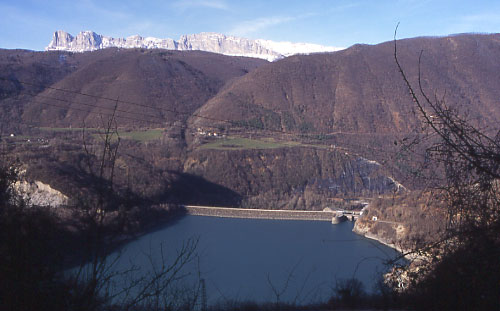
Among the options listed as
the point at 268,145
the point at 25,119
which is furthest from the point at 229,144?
the point at 25,119

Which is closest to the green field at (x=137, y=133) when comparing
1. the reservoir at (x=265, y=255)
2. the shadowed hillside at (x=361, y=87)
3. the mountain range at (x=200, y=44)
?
the shadowed hillside at (x=361, y=87)

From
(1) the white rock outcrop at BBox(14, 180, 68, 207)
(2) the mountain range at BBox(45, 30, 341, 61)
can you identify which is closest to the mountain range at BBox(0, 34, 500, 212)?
(1) the white rock outcrop at BBox(14, 180, 68, 207)

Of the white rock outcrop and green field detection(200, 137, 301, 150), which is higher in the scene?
green field detection(200, 137, 301, 150)

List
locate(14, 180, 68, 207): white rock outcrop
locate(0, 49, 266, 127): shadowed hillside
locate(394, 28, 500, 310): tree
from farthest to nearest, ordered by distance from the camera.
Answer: locate(0, 49, 266, 127): shadowed hillside < locate(14, 180, 68, 207): white rock outcrop < locate(394, 28, 500, 310): tree

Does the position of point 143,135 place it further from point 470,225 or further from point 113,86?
point 470,225

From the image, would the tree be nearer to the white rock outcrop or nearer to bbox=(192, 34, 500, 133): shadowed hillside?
the white rock outcrop

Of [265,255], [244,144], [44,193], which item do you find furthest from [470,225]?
[244,144]
